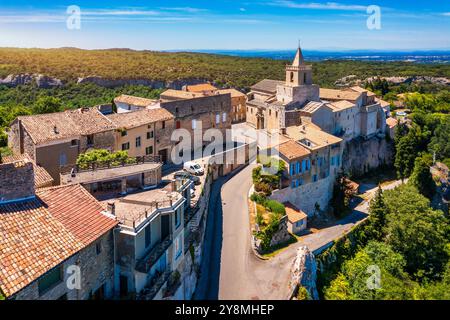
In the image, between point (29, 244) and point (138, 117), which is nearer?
point (29, 244)

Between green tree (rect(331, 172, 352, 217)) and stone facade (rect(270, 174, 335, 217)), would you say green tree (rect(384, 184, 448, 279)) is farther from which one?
stone facade (rect(270, 174, 335, 217))

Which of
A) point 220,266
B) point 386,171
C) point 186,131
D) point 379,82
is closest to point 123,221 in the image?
point 220,266

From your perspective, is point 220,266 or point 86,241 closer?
point 86,241

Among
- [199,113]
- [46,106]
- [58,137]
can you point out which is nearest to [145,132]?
[199,113]

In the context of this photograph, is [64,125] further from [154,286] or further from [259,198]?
[154,286]

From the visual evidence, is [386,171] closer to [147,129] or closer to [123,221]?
[147,129]

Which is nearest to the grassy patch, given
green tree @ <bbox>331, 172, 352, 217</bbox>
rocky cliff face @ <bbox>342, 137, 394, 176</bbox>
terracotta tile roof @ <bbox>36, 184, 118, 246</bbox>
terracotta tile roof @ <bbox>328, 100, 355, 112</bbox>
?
green tree @ <bbox>331, 172, 352, 217</bbox>

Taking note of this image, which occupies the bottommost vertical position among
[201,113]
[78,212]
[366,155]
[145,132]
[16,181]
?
[366,155]
